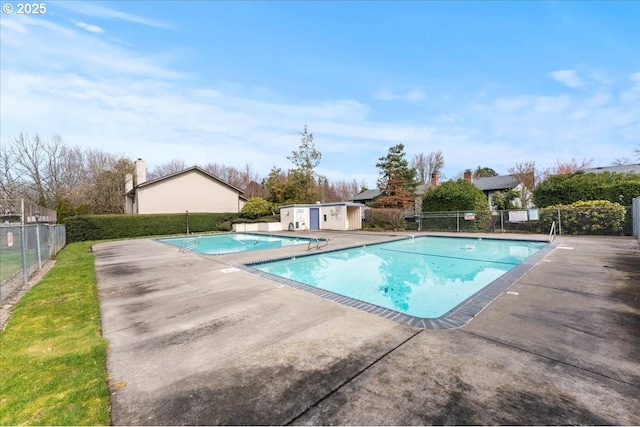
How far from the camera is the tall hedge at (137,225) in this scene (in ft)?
60.0

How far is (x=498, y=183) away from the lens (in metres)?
30.6

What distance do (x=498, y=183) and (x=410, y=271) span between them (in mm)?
27283

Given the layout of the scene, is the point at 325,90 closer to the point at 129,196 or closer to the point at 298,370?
the point at 298,370

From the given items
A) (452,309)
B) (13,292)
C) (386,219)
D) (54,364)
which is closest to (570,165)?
(386,219)

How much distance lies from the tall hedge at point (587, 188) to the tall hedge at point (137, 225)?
23.2 metres

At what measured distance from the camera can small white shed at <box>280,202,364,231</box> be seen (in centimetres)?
2264

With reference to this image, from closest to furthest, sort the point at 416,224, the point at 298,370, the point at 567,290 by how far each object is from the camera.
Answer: the point at 298,370
the point at 567,290
the point at 416,224

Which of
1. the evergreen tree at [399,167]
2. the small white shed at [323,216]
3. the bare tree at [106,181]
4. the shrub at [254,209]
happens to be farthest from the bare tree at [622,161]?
the bare tree at [106,181]

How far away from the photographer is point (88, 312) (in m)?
4.64

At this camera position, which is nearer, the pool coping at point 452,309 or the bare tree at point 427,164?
the pool coping at point 452,309

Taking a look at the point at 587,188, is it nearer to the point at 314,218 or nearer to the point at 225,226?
the point at 314,218

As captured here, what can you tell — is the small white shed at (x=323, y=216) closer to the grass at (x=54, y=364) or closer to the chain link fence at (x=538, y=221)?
the chain link fence at (x=538, y=221)

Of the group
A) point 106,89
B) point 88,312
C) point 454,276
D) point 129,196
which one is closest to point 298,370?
point 88,312

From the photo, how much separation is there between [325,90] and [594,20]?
1100 cm
